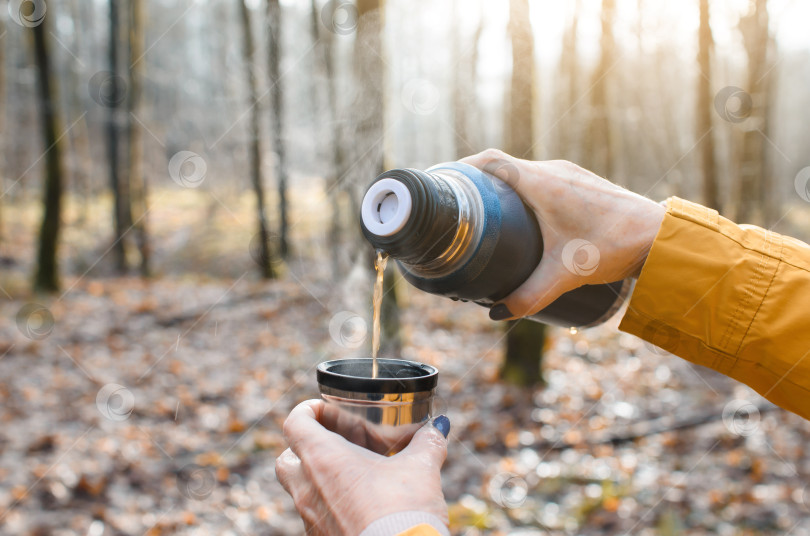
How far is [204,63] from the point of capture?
27.0 meters

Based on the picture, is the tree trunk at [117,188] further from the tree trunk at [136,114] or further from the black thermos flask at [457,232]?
the black thermos flask at [457,232]

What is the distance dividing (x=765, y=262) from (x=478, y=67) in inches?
437

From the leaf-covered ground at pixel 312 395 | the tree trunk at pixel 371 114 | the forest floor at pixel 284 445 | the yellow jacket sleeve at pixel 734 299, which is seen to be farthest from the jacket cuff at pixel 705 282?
the tree trunk at pixel 371 114

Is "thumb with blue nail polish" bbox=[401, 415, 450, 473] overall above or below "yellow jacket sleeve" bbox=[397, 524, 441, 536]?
above

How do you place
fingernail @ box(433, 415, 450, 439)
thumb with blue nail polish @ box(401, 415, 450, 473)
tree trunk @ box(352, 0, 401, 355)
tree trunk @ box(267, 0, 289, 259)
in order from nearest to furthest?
thumb with blue nail polish @ box(401, 415, 450, 473), fingernail @ box(433, 415, 450, 439), tree trunk @ box(352, 0, 401, 355), tree trunk @ box(267, 0, 289, 259)

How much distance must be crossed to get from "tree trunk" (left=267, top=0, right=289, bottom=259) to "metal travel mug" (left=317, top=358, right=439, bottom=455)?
863 cm

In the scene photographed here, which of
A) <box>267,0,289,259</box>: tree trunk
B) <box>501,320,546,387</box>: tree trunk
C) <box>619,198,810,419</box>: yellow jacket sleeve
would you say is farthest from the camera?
<box>267,0,289,259</box>: tree trunk

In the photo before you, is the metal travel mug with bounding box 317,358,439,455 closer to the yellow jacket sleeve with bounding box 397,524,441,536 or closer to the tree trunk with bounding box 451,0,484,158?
the yellow jacket sleeve with bounding box 397,524,441,536

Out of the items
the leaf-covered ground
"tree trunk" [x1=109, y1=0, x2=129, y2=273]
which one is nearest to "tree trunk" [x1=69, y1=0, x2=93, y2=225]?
"tree trunk" [x1=109, y1=0, x2=129, y2=273]

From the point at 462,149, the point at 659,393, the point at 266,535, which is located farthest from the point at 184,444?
the point at 462,149

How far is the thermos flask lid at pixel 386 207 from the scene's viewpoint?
3.74 feet

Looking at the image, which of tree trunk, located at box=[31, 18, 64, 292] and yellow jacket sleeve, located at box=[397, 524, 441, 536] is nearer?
yellow jacket sleeve, located at box=[397, 524, 441, 536]

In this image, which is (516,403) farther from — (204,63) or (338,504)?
(204,63)

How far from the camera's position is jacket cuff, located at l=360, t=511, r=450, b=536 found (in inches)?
36.6
